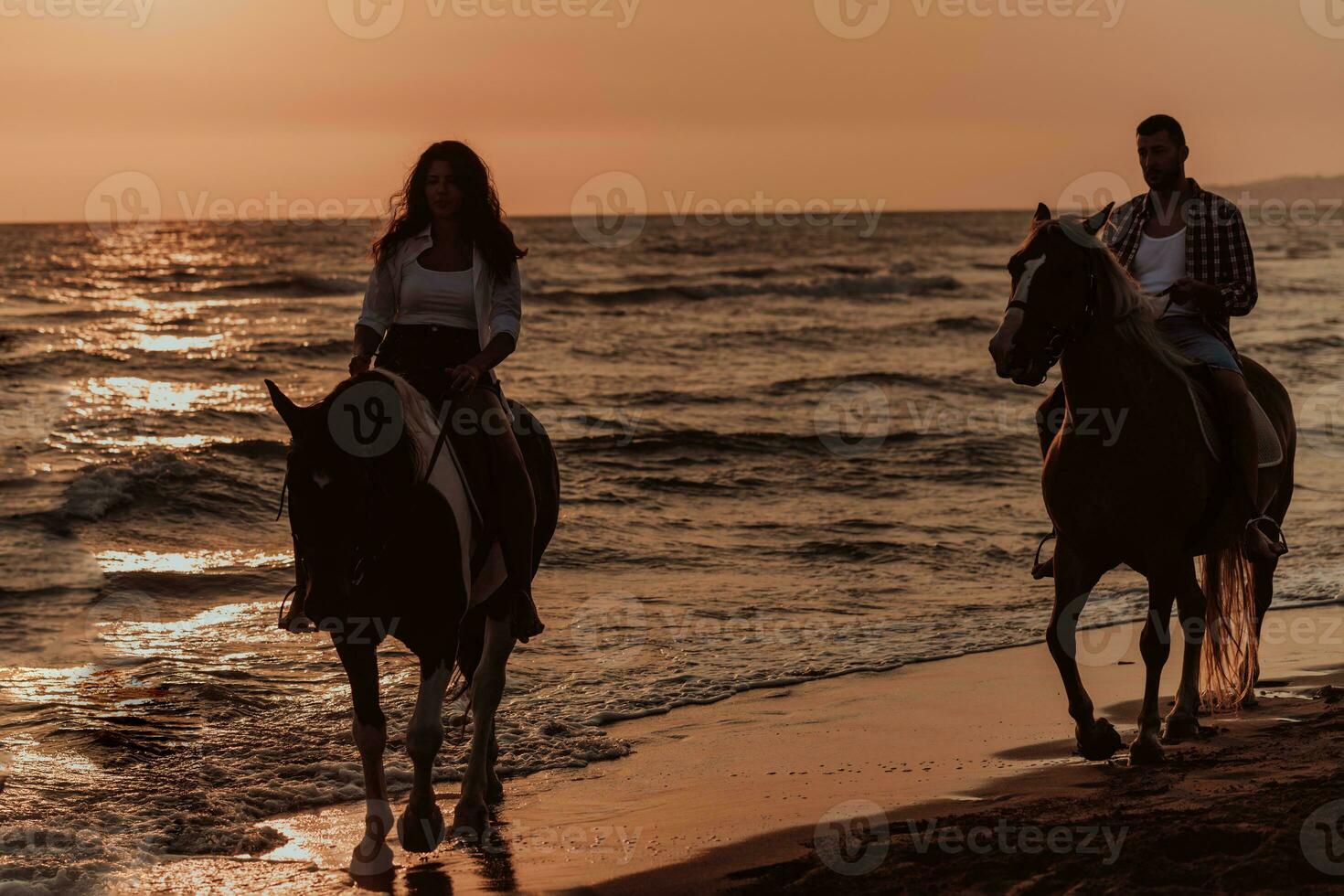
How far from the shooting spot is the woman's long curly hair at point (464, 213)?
6230 millimetres

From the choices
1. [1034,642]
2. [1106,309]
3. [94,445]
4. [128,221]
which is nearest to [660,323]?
[94,445]

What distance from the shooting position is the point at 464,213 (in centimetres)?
627

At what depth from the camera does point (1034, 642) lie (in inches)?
396

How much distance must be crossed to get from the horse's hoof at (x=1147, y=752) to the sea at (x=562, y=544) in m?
2.71

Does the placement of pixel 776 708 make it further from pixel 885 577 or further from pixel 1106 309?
pixel 885 577

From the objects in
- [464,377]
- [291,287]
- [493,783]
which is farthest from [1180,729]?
[291,287]

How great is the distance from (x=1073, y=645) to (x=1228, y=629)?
161 cm

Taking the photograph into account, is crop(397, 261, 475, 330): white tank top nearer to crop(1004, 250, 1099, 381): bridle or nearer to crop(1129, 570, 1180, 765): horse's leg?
crop(1004, 250, 1099, 381): bridle

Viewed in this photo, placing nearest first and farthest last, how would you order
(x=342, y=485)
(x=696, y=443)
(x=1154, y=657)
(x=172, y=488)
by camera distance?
(x=342, y=485), (x=1154, y=657), (x=172, y=488), (x=696, y=443)

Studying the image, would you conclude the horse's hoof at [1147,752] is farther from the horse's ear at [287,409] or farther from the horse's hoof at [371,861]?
the horse's ear at [287,409]

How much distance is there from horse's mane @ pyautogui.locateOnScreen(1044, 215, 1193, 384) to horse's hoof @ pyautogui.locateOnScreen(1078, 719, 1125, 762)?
168 cm

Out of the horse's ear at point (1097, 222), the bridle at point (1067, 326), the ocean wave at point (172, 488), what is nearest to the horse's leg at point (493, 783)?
the bridle at point (1067, 326)

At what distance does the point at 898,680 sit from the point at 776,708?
1037 mm

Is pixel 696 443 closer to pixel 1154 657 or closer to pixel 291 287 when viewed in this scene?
pixel 1154 657
